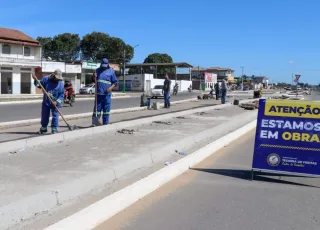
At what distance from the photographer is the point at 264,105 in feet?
23.2

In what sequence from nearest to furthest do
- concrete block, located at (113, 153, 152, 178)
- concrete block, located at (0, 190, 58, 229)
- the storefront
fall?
concrete block, located at (0, 190, 58, 229), concrete block, located at (113, 153, 152, 178), the storefront

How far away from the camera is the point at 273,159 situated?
23.1 feet

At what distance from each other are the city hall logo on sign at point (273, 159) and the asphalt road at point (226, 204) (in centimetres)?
35

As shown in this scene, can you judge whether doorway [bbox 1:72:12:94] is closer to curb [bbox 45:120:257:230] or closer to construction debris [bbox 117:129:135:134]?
construction debris [bbox 117:129:135:134]

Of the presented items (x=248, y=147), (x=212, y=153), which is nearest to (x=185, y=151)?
(x=212, y=153)

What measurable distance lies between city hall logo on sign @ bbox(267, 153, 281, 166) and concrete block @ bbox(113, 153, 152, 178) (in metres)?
2.21

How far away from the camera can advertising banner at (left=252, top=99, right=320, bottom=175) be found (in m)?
6.86

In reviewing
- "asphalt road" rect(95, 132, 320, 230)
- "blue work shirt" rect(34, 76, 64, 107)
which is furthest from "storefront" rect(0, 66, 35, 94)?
"asphalt road" rect(95, 132, 320, 230)

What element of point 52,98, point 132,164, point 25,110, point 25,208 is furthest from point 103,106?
point 25,110

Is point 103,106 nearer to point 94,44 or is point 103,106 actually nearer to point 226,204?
point 226,204

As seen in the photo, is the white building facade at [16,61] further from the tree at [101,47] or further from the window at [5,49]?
the tree at [101,47]

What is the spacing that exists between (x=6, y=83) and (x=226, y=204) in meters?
45.5

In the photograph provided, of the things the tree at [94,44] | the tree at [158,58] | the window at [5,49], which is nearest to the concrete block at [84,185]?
the window at [5,49]

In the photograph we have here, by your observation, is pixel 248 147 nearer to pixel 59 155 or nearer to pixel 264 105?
pixel 264 105
